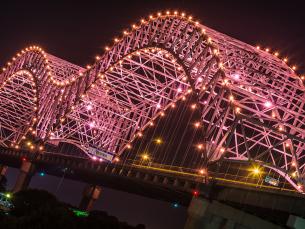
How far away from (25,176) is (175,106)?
27573 mm

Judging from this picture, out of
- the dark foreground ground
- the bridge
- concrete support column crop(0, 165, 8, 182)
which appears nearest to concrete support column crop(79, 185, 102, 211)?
the bridge

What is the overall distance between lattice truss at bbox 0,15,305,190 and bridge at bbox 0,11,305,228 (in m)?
0.22

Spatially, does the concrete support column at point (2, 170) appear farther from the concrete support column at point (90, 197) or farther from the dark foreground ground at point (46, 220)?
the dark foreground ground at point (46, 220)

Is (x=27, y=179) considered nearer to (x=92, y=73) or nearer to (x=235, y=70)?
(x=92, y=73)

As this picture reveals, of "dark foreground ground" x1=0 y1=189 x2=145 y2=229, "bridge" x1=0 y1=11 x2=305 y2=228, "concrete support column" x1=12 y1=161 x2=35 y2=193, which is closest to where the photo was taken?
"dark foreground ground" x1=0 y1=189 x2=145 y2=229

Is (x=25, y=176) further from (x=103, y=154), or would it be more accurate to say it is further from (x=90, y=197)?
(x=103, y=154)

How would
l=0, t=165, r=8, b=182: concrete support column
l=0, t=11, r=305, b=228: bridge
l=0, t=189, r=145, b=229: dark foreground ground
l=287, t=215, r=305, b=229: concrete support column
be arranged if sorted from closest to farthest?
l=0, t=189, r=145, b=229: dark foreground ground
l=287, t=215, r=305, b=229: concrete support column
l=0, t=11, r=305, b=228: bridge
l=0, t=165, r=8, b=182: concrete support column

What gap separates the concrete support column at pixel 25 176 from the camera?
116188 mm

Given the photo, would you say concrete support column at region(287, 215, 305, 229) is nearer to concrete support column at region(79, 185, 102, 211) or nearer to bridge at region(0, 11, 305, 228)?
bridge at region(0, 11, 305, 228)

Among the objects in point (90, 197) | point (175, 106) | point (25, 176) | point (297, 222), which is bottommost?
point (25, 176)

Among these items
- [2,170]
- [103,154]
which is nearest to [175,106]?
[103,154]

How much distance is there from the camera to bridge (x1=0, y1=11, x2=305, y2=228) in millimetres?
66812

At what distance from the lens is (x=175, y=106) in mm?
123562

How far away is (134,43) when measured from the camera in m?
104
